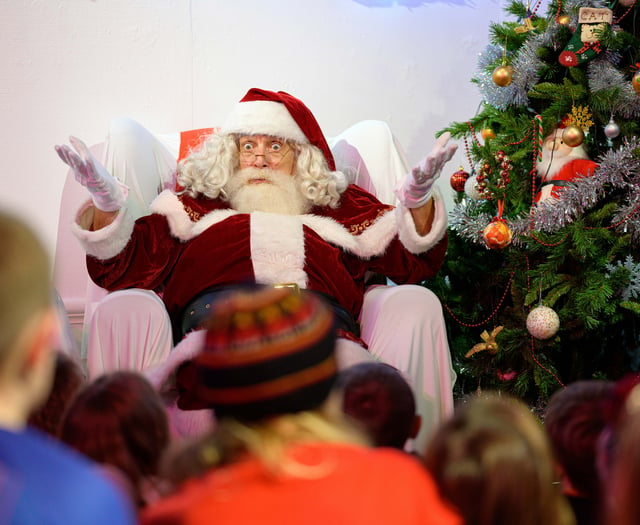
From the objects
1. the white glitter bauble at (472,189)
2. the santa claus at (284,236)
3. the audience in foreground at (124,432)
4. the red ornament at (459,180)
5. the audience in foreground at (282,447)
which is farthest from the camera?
the red ornament at (459,180)

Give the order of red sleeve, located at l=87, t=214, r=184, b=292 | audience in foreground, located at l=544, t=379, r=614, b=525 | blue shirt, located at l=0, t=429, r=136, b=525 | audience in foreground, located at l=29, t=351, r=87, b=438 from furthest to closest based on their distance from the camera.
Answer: red sleeve, located at l=87, t=214, r=184, b=292 < audience in foreground, located at l=29, t=351, r=87, b=438 < audience in foreground, located at l=544, t=379, r=614, b=525 < blue shirt, located at l=0, t=429, r=136, b=525

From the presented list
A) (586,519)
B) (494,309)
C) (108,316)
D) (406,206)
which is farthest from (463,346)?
(586,519)

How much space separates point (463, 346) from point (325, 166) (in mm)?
1064

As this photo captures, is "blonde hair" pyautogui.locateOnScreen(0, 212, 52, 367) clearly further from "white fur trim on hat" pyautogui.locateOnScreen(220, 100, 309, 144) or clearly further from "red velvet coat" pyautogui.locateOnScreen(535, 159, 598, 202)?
"red velvet coat" pyautogui.locateOnScreen(535, 159, 598, 202)

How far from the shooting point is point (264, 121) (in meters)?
3.48

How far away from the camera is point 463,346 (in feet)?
12.5

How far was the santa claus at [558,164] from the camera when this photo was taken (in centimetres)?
341

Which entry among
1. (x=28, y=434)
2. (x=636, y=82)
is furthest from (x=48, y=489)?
(x=636, y=82)

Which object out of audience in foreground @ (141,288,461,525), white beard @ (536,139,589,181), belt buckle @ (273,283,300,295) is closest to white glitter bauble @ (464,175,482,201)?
white beard @ (536,139,589,181)

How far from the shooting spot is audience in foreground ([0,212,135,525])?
894mm

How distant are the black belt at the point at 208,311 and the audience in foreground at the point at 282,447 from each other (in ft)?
5.72

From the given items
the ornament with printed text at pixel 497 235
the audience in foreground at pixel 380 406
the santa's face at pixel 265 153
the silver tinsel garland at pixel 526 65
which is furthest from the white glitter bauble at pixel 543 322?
the audience in foreground at pixel 380 406

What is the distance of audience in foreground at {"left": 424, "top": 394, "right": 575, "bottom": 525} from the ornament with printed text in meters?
2.13

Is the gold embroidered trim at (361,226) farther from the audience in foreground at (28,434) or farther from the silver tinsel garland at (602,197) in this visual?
the audience in foreground at (28,434)
